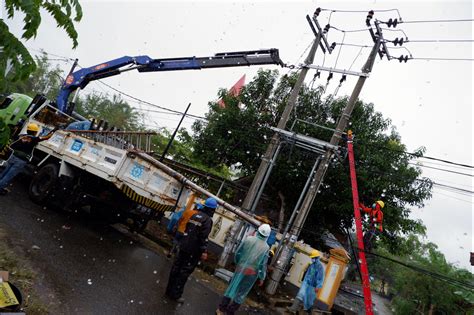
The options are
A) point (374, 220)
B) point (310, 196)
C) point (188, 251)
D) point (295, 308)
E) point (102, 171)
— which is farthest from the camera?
point (374, 220)

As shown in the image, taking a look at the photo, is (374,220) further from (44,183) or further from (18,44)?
(18,44)

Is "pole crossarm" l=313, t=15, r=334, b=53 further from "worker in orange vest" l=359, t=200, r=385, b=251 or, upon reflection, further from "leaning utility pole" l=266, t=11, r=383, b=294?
"worker in orange vest" l=359, t=200, r=385, b=251

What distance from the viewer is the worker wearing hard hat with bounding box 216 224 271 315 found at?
5.50 m

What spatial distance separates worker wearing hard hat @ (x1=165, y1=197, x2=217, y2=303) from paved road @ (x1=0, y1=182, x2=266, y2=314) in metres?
0.25

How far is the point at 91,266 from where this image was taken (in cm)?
554

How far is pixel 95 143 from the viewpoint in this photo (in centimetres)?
741

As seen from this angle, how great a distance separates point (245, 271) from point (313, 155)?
839cm

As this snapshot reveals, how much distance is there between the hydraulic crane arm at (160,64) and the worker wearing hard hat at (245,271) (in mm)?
5724

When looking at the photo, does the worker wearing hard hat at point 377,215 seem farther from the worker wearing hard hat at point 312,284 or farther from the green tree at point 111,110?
the green tree at point 111,110

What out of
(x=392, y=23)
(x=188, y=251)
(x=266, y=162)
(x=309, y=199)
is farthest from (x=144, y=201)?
(x=392, y=23)

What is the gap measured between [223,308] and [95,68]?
9492 mm

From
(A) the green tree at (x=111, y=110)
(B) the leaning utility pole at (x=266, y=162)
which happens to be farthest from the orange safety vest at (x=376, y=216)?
(A) the green tree at (x=111, y=110)

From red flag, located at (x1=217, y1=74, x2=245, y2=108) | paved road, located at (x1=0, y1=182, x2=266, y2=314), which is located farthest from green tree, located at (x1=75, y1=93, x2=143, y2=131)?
paved road, located at (x1=0, y1=182, x2=266, y2=314)

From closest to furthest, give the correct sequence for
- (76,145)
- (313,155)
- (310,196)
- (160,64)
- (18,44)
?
(18,44) → (76,145) → (310,196) → (160,64) → (313,155)
